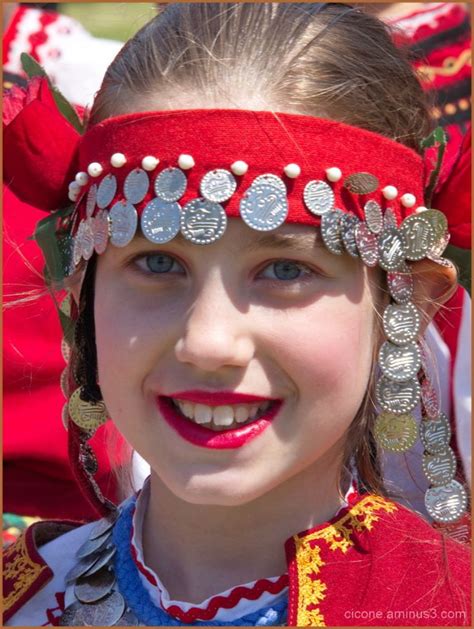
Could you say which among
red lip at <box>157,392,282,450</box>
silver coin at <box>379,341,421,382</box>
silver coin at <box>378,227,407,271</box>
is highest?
silver coin at <box>378,227,407,271</box>

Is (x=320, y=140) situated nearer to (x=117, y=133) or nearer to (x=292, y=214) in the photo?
(x=292, y=214)

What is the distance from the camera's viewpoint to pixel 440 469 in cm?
178

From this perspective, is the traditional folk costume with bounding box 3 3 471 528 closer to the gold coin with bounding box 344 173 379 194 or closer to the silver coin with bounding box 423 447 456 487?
the silver coin with bounding box 423 447 456 487

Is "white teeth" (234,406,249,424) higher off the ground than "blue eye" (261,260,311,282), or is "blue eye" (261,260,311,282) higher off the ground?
"blue eye" (261,260,311,282)

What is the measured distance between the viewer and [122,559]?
1.86 metres

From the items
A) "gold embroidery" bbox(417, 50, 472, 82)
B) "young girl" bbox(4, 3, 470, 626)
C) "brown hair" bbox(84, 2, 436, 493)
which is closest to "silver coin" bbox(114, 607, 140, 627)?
"young girl" bbox(4, 3, 470, 626)

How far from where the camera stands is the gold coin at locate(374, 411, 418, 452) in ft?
5.74

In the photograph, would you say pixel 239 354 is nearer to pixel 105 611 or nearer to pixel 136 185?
pixel 136 185

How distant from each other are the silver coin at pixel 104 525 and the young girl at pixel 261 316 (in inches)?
1.8

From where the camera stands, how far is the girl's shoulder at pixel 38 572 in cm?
187

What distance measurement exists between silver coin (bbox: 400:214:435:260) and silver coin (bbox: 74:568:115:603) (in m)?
0.79

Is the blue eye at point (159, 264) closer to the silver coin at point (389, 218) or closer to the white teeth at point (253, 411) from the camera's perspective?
the white teeth at point (253, 411)

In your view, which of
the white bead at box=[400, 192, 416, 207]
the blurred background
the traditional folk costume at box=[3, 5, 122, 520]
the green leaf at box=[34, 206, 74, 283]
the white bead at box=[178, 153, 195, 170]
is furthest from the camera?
the blurred background

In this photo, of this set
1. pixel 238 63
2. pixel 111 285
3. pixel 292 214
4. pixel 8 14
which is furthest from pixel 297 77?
pixel 8 14
